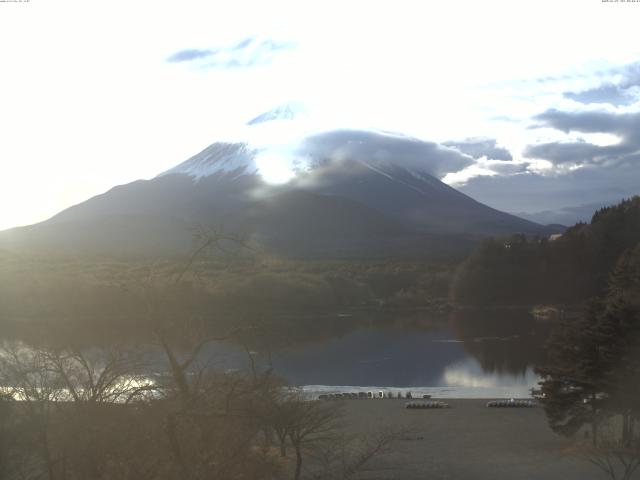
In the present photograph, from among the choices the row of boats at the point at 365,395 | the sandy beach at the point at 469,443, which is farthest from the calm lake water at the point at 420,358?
the sandy beach at the point at 469,443

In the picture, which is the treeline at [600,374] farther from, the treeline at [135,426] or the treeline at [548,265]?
the treeline at [548,265]

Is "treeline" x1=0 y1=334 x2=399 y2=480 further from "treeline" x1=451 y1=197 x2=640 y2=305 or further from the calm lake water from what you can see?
"treeline" x1=451 y1=197 x2=640 y2=305

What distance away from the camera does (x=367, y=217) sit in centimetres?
8850

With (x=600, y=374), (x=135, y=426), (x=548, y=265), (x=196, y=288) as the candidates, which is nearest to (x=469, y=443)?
(x=600, y=374)

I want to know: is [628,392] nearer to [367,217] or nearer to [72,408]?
[72,408]

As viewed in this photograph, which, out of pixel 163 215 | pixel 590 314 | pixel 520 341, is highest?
pixel 163 215

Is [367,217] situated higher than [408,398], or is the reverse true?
[367,217]

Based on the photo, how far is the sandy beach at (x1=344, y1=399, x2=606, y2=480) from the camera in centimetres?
1059

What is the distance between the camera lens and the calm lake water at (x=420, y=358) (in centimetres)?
2081

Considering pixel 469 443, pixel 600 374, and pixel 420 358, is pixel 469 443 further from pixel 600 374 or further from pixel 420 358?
pixel 420 358

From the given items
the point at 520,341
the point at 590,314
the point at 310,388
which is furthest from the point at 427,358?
the point at 590,314

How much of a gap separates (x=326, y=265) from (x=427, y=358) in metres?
30.4

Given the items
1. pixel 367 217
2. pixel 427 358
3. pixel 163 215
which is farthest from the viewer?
pixel 367 217

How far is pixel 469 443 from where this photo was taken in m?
13.1
